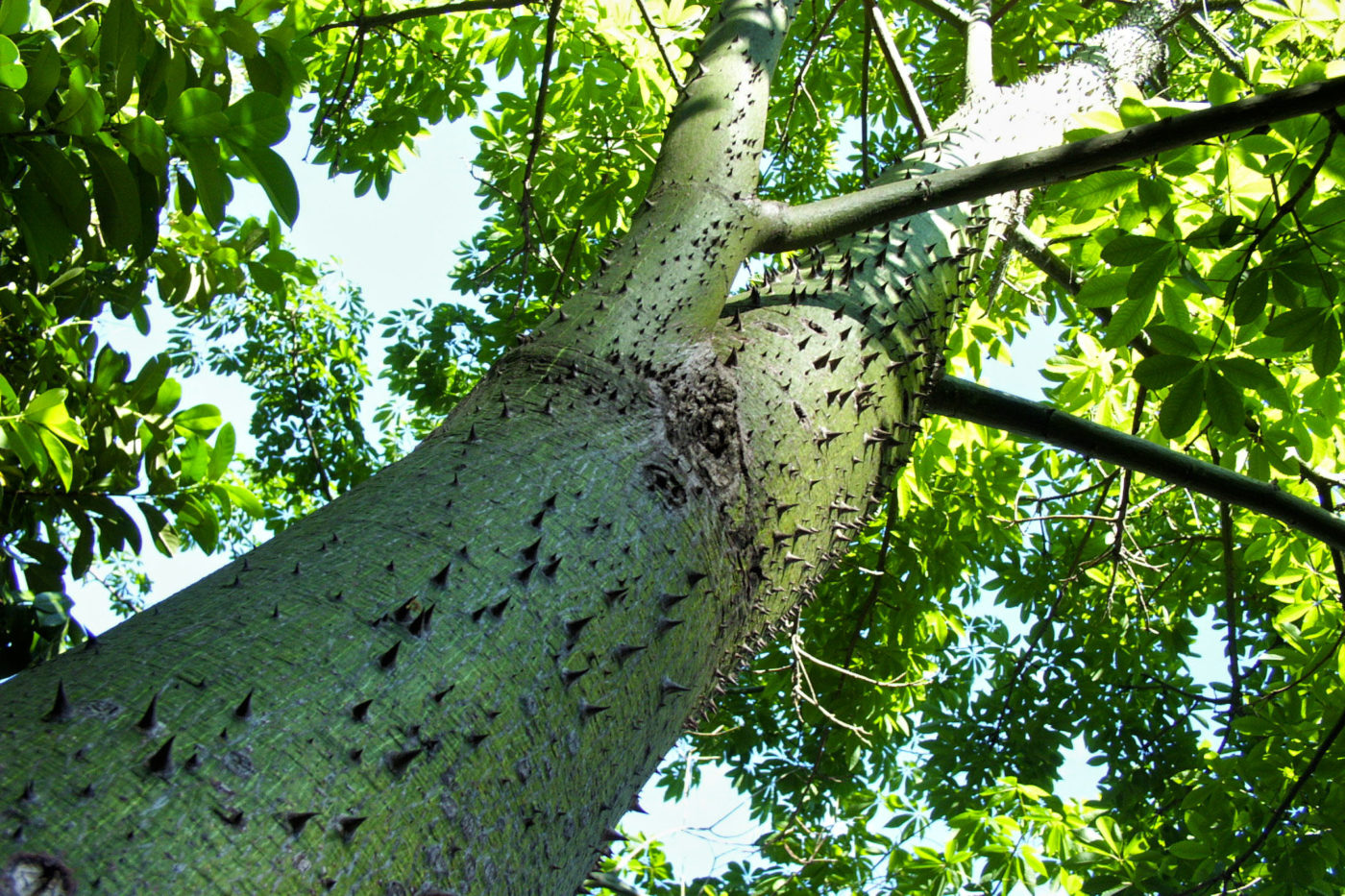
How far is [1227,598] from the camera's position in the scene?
2.93 meters

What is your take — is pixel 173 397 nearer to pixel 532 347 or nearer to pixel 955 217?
pixel 532 347

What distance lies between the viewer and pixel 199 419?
95.7 inches

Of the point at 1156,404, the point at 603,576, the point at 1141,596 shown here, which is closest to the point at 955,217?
the point at 603,576

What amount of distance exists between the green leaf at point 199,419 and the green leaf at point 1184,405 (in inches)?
91.9

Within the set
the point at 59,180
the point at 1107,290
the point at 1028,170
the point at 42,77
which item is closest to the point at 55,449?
the point at 59,180

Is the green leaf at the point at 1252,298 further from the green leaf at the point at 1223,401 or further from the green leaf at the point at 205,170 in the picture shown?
the green leaf at the point at 205,170

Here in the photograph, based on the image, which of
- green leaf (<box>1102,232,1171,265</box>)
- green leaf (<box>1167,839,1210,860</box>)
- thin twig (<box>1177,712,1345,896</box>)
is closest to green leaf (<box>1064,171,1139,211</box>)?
green leaf (<box>1102,232,1171,265</box>)

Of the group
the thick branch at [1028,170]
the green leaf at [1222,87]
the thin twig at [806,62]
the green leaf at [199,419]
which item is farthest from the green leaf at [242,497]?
the green leaf at [1222,87]

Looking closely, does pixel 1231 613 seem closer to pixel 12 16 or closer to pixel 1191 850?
pixel 1191 850

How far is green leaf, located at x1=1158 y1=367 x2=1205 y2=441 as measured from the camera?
7.00 ft

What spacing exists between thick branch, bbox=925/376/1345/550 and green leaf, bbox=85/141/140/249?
61.3 inches

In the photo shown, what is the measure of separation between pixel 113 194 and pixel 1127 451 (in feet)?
6.52

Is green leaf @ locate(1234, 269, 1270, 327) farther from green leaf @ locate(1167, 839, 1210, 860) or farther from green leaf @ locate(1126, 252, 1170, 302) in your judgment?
green leaf @ locate(1167, 839, 1210, 860)

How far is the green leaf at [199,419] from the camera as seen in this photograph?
242cm
